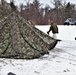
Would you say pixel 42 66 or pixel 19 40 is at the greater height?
pixel 19 40

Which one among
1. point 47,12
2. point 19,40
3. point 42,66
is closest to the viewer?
point 42,66

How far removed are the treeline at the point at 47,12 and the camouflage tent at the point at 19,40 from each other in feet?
128

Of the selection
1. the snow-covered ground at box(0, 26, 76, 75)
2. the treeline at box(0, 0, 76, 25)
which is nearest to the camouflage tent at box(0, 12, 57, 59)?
the snow-covered ground at box(0, 26, 76, 75)

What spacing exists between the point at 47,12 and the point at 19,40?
1872 inches

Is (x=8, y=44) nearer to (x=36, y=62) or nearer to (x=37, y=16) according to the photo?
(x=36, y=62)

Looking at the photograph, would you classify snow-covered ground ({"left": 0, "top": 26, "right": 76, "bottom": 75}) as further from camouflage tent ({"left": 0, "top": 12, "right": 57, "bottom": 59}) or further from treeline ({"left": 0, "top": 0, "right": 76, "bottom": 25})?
treeline ({"left": 0, "top": 0, "right": 76, "bottom": 25})

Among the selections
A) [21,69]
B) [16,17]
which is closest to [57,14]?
[16,17]

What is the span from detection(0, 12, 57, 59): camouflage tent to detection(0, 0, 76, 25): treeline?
39.1m

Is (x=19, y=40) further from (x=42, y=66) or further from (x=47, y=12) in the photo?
(x=47, y=12)

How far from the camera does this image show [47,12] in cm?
5809

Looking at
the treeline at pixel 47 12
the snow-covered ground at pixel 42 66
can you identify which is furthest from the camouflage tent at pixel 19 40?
the treeline at pixel 47 12

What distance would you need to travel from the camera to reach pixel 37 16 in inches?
2092

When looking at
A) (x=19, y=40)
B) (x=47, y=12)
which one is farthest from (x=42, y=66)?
(x=47, y=12)

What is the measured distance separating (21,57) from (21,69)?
190 centimetres
